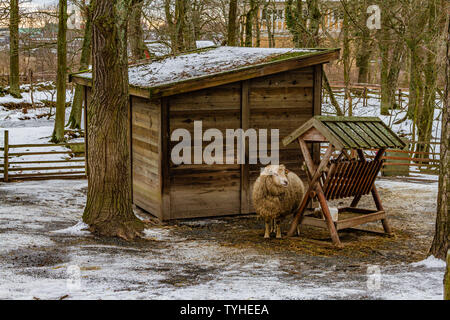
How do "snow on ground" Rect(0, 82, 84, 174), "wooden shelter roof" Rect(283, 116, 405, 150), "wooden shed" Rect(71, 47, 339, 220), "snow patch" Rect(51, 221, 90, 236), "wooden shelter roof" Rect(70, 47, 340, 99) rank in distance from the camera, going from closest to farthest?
1. "wooden shelter roof" Rect(283, 116, 405, 150)
2. "snow patch" Rect(51, 221, 90, 236)
3. "wooden shelter roof" Rect(70, 47, 340, 99)
4. "wooden shed" Rect(71, 47, 339, 220)
5. "snow on ground" Rect(0, 82, 84, 174)

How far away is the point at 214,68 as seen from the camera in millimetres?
11953

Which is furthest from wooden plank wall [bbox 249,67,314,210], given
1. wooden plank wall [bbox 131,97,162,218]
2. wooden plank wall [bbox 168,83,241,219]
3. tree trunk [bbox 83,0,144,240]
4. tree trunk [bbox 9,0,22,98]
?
tree trunk [bbox 9,0,22,98]

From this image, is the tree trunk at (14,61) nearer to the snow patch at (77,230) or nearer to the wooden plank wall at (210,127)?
the wooden plank wall at (210,127)

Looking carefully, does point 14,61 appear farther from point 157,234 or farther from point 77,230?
point 157,234

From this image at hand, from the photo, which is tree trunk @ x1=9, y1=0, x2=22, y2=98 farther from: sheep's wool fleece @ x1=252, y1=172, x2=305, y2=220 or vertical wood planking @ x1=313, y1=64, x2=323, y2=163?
sheep's wool fleece @ x1=252, y1=172, x2=305, y2=220

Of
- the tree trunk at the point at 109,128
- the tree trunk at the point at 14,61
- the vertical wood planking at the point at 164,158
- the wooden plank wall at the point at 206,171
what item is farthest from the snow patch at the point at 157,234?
the tree trunk at the point at 14,61

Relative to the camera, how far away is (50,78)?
44844 millimetres

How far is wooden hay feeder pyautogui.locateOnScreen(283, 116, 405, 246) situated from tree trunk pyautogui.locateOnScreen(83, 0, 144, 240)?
2.89m

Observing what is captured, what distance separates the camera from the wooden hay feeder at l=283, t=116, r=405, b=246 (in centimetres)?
941

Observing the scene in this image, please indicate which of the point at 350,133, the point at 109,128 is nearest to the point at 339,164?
the point at 350,133

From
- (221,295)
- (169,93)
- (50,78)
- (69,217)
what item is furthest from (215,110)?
(50,78)

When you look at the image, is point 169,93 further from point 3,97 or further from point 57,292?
point 3,97

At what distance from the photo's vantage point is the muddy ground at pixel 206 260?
6.24 metres
